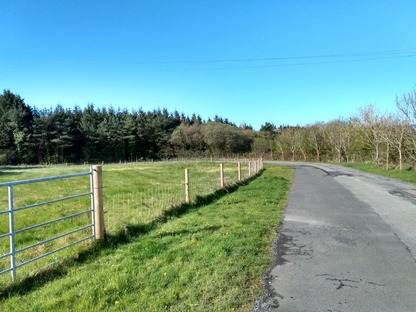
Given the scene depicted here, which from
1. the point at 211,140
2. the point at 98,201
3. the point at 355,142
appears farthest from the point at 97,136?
the point at 98,201

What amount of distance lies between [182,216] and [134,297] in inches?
220

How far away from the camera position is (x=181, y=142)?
86250mm

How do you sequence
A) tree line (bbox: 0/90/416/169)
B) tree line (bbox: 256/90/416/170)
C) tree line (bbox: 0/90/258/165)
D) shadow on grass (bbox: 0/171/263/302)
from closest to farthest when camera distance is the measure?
shadow on grass (bbox: 0/171/263/302) → tree line (bbox: 256/90/416/170) → tree line (bbox: 0/90/416/169) → tree line (bbox: 0/90/258/165)

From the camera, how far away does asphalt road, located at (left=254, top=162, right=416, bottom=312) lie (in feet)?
13.0

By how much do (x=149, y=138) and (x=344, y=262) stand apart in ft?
276

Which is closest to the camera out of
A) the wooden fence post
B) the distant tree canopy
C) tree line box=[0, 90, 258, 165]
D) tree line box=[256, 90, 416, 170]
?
the wooden fence post

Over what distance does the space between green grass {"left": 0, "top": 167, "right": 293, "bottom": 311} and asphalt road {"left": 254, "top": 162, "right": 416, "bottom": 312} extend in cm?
35

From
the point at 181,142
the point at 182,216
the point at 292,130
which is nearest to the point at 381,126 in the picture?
the point at 292,130

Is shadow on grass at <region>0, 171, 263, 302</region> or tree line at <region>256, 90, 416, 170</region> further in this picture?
tree line at <region>256, 90, 416, 170</region>

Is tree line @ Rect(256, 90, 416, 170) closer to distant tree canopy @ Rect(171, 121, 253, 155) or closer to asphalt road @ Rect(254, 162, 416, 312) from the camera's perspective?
distant tree canopy @ Rect(171, 121, 253, 155)

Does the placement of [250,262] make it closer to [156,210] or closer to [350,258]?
[350,258]

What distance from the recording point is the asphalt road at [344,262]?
397cm

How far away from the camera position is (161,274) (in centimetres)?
→ 478

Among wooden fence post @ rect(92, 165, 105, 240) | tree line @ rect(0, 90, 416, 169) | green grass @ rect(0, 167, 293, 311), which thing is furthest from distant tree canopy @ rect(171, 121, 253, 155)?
wooden fence post @ rect(92, 165, 105, 240)
